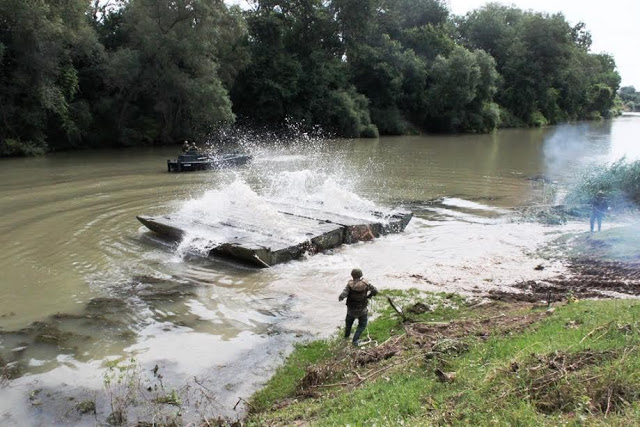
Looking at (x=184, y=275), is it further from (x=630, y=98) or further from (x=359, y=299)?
(x=630, y=98)

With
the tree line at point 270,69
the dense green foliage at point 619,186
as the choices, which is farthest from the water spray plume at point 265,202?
the tree line at point 270,69

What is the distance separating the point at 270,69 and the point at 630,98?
16014 centimetres

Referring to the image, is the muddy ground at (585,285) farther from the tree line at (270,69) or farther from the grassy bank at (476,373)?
the tree line at (270,69)

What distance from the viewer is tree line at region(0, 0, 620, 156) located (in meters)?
30.9

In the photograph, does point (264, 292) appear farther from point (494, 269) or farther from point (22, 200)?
point (22, 200)

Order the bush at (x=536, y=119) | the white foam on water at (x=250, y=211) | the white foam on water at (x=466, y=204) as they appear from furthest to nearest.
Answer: the bush at (x=536, y=119) < the white foam on water at (x=466, y=204) < the white foam on water at (x=250, y=211)

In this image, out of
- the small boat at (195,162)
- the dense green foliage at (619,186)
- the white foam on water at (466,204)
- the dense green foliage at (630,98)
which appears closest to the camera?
the dense green foliage at (619,186)

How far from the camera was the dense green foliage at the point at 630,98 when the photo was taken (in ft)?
499

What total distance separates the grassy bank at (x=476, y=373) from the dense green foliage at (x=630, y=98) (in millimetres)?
168600

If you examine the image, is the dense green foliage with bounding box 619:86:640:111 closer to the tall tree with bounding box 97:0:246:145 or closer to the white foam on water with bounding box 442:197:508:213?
the tall tree with bounding box 97:0:246:145

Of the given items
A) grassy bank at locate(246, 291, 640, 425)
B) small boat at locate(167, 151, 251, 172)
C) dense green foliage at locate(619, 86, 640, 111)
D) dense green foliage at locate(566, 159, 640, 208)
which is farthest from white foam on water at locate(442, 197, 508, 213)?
dense green foliage at locate(619, 86, 640, 111)

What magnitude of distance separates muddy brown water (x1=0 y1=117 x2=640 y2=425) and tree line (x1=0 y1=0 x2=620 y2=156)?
30.2 feet

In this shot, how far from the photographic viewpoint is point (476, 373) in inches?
216

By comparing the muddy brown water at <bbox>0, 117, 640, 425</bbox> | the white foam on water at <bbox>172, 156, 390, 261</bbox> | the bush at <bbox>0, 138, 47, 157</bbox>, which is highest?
the bush at <bbox>0, 138, 47, 157</bbox>
